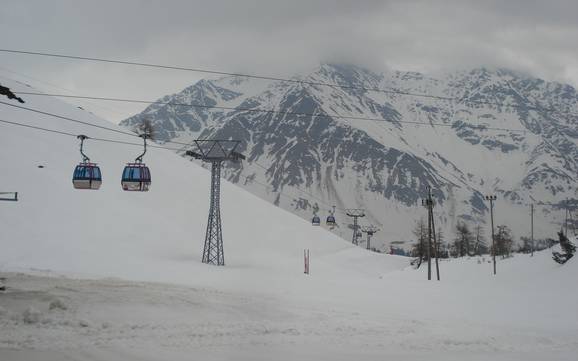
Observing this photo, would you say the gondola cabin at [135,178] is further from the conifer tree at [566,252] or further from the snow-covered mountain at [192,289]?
the conifer tree at [566,252]

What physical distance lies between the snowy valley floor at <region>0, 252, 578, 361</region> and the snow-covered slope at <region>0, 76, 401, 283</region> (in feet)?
64.7

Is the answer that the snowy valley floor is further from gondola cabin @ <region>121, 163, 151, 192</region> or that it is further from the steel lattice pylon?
the steel lattice pylon

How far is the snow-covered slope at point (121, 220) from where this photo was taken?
4828 cm

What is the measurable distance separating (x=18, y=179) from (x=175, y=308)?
50.2m

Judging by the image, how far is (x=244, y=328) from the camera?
55.7ft

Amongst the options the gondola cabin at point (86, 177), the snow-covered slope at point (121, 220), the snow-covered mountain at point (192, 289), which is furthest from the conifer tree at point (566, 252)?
the gondola cabin at point (86, 177)

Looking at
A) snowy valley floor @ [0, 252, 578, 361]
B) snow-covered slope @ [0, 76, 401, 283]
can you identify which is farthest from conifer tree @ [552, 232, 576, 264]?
snow-covered slope @ [0, 76, 401, 283]

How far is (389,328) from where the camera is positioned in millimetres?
18984

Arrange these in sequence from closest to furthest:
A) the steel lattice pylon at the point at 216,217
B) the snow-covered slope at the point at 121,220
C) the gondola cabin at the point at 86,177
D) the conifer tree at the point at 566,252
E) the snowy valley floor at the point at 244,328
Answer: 1. the snowy valley floor at the point at 244,328
2. the gondola cabin at the point at 86,177
3. the snow-covered slope at the point at 121,220
4. the conifer tree at the point at 566,252
5. the steel lattice pylon at the point at 216,217

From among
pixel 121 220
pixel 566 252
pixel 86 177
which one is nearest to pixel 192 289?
pixel 86 177

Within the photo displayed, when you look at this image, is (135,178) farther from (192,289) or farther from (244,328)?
(244,328)

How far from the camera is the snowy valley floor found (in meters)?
14.1

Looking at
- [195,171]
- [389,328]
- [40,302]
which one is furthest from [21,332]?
[195,171]

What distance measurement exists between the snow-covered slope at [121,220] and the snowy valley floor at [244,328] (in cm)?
1972
